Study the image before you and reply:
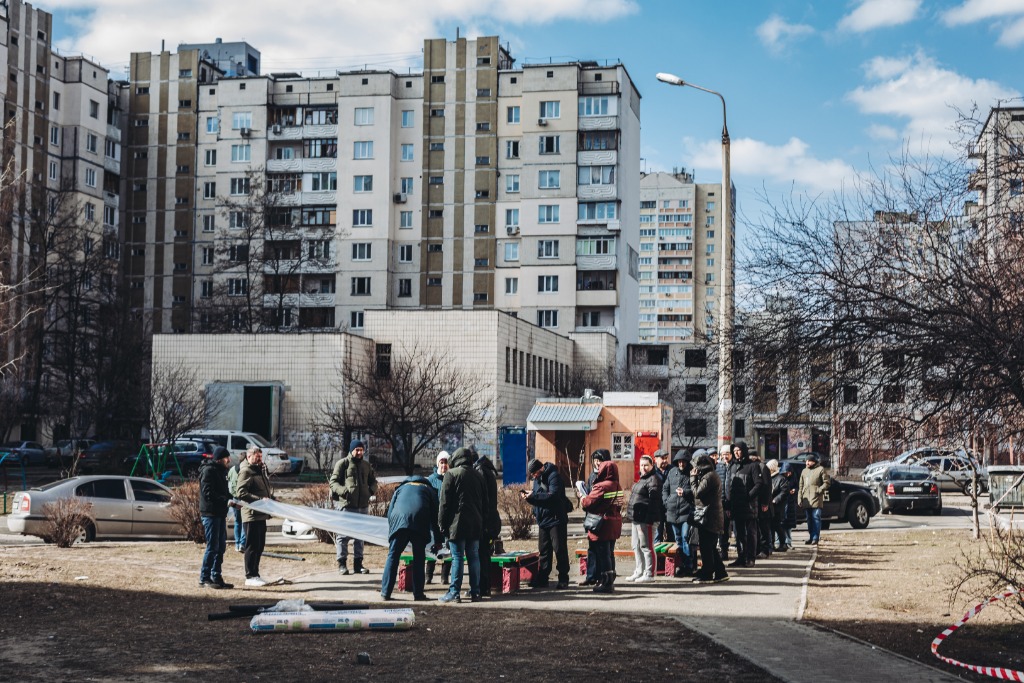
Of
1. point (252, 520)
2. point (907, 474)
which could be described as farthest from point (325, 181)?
point (252, 520)

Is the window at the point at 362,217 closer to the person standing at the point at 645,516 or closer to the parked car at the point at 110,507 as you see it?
the parked car at the point at 110,507

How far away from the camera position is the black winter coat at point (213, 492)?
49.6 ft

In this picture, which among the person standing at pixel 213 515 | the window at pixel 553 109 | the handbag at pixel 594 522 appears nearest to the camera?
the handbag at pixel 594 522

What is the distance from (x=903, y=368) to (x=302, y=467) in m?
41.3

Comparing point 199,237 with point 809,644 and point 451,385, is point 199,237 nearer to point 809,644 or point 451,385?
point 451,385

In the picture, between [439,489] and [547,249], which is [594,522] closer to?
[439,489]

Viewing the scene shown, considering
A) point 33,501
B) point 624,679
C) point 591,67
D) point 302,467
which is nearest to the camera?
point 624,679

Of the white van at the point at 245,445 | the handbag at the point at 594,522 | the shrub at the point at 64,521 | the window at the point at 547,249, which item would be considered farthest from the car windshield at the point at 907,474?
the window at the point at 547,249

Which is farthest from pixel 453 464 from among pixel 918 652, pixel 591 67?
pixel 591 67

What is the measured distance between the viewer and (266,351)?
177 feet

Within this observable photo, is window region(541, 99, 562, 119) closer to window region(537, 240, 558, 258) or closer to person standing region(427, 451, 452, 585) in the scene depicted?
window region(537, 240, 558, 258)

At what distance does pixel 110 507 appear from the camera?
2212 cm

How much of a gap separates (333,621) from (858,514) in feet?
63.2

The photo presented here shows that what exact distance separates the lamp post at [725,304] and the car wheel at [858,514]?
788cm
